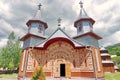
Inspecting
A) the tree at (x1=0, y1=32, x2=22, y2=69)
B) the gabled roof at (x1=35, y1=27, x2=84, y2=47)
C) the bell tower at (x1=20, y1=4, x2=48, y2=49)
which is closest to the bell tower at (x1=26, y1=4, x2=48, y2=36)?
the bell tower at (x1=20, y1=4, x2=48, y2=49)

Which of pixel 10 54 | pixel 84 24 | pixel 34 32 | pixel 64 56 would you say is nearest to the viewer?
pixel 64 56

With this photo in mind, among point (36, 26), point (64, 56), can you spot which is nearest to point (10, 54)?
point (36, 26)

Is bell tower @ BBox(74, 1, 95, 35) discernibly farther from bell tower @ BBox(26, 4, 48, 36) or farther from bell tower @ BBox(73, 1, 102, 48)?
bell tower @ BBox(26, 4, 48, 36)

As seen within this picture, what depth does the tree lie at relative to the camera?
1576 inches

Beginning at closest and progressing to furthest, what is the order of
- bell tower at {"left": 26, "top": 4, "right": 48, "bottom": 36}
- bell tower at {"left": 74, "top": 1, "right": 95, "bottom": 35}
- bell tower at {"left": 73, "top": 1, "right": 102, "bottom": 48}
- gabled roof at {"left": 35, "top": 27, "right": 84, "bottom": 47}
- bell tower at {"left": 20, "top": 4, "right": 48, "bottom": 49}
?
gabled roof at {"left": 35, "top": 27, "right": 84, "bottom": 47}, bell tower at {"left": 73, "top": 1, "right": 102, "bottom": 48}, bell tower at {"left": 20, "top": 4, "right": 48, "bottom": 49}, bell tower at {"left": 74, "top": 1, "right": 95, "bottom": 35}, bell tower at {"left": 26, "top": 4, "right": 48, "bottom": 36}

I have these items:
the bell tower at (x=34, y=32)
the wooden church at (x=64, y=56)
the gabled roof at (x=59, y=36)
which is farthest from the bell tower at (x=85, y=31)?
the bell tower at (x=34, y=32)

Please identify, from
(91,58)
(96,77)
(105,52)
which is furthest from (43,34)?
(105,52)

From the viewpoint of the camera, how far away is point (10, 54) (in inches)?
1604

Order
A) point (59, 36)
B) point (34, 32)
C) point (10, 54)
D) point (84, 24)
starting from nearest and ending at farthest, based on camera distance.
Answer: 1. point (59, 36)
2. point (34, 32)
3. point (84, 24)
4. point (10, 54)

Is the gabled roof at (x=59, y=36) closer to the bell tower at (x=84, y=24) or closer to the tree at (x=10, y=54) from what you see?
the bell tower at (x=84, y=24)

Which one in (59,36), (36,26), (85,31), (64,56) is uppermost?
(36,26)

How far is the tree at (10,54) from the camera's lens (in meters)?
40.0

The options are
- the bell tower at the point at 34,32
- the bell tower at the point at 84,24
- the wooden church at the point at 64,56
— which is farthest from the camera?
the bell tower at the point at 84,24

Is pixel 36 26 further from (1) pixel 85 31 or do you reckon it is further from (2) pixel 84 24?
(1) pixel 85 31
